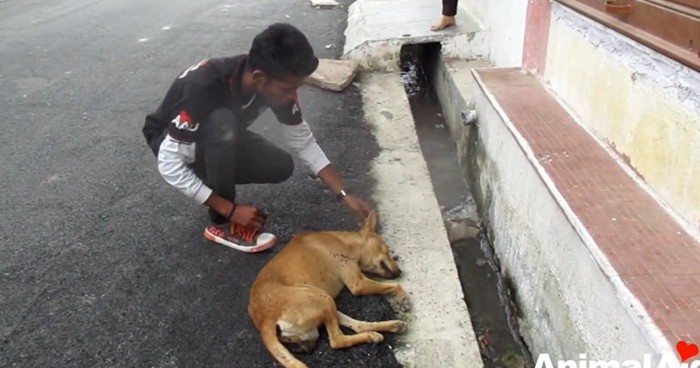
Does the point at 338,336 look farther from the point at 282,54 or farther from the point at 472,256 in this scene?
the point at 472,256

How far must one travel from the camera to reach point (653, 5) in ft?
8.95

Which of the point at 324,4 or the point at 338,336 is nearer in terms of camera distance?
the point at 338,336

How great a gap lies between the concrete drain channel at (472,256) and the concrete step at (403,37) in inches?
11.6

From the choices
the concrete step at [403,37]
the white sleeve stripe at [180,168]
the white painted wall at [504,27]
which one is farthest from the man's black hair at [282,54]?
the concrete step at [403,37]

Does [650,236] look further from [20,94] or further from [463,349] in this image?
[20,94]

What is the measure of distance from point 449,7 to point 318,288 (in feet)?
13.6

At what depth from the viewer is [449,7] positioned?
19.9 ft

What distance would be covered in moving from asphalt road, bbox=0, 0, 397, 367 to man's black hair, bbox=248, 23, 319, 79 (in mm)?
993

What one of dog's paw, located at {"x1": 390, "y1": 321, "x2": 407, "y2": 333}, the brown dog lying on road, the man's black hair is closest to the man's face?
the man's black hair

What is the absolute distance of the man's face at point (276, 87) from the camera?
279 centimetres

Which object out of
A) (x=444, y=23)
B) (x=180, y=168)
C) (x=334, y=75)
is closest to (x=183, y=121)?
(x=180, y=168)

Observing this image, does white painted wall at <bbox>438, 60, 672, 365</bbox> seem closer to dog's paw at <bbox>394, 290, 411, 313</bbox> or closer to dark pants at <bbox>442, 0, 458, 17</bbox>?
dog's paw at <bbox>394, 290, 411, 313</bbox>

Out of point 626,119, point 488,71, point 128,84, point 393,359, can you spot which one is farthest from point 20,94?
point 626,119

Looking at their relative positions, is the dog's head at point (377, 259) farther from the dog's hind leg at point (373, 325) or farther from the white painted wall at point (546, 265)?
the white painted wall at point (546, 265)
